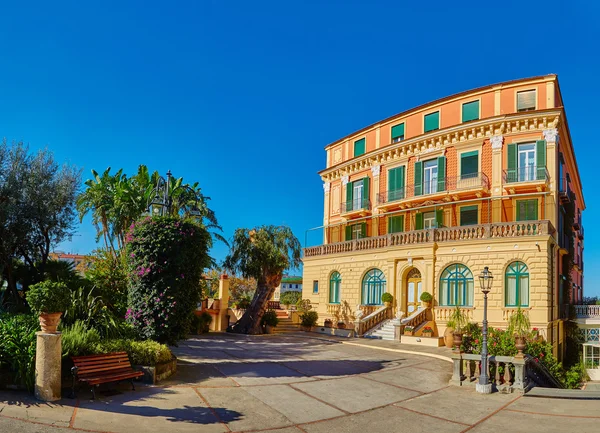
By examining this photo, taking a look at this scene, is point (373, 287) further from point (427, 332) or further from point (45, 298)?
point (45, 298)

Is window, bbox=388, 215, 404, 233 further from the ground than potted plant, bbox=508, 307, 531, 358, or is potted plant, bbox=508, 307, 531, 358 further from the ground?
window, bbox=388, 215, 404, 233

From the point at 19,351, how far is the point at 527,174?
2390 cm

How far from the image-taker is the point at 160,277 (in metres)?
12.3

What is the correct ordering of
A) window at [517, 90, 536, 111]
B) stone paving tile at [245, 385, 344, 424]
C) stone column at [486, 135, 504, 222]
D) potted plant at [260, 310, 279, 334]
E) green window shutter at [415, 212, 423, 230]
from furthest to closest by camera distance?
1. green window shutter at [415, 212, 423, 230]
2. potted plant at [260, 310, 279, 334]
3. stone column at [486, 135, 504, 222]
4. window at [517, 90, 536, 111]
5. stone paving tile at [245, 385, 344, 424]

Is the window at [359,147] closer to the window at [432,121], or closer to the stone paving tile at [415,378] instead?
the window at [432,121]

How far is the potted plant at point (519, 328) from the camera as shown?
1236 cm

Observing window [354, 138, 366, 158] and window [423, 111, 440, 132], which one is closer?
window [423, 111, 440, 132]

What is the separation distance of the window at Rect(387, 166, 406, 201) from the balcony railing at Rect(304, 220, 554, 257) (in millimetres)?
3199

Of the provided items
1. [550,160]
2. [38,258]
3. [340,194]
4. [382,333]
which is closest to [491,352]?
[382,333]

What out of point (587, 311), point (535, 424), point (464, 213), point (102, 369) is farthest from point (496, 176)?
point (102, 369)

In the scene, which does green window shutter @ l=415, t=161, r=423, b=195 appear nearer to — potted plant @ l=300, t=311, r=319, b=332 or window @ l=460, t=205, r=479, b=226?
window @ l=460, t=205, r=479, b=226

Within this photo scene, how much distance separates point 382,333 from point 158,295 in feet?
50.3

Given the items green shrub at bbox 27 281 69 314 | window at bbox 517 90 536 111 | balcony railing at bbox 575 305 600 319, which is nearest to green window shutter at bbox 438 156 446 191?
window at bbox 517 90 536 111

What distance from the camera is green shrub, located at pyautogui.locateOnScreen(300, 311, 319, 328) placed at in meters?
29.5
